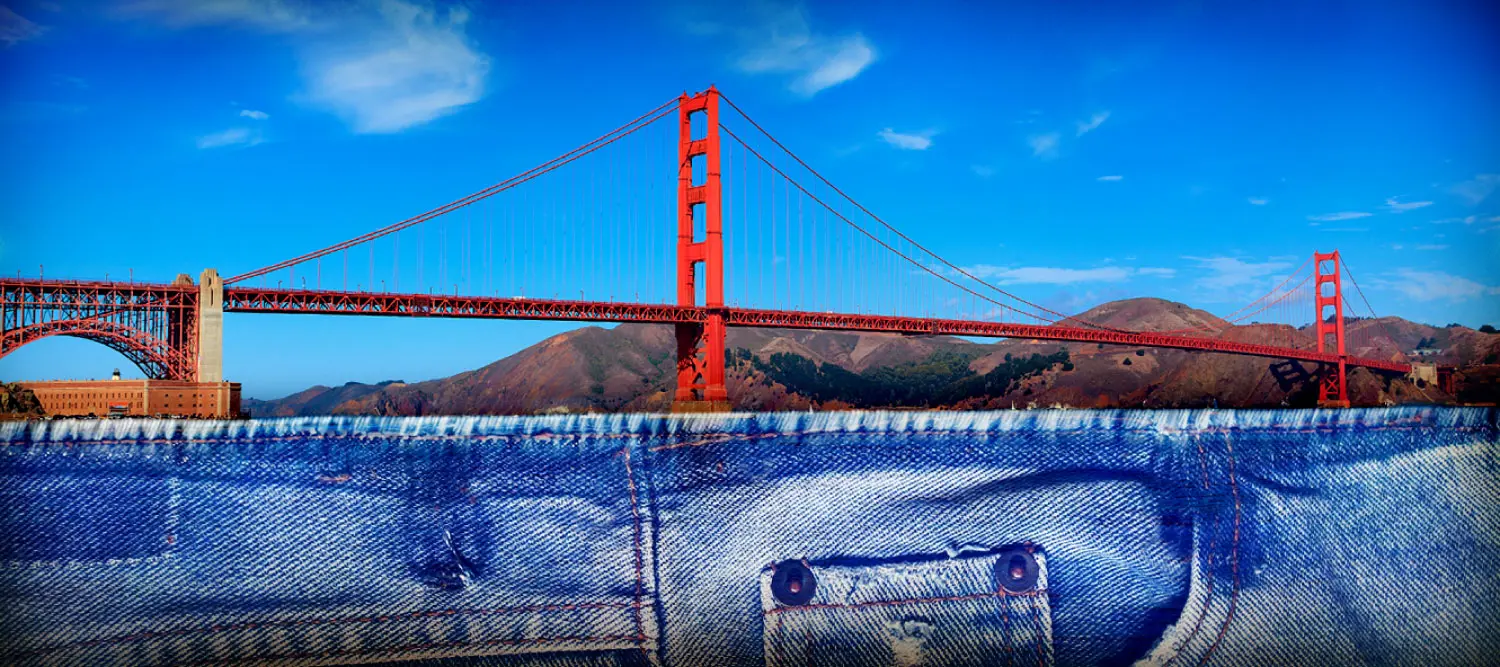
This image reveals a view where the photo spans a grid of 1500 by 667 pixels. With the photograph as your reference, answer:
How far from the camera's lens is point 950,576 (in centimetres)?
162

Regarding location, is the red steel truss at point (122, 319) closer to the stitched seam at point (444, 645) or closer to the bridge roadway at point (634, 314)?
the bridge roadway at point (634, 314)

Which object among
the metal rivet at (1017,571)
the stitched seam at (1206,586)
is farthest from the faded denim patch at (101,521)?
the stitched seam at (1206,586)

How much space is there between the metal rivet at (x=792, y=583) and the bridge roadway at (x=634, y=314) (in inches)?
1329

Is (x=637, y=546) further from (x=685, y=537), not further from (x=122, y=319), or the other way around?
(x=122, y=319)

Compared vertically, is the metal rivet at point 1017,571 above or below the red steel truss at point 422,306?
below

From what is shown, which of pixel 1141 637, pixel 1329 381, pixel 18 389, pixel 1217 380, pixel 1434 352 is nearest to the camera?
pixel 1141 637

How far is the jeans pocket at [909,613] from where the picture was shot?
1584 millimetres

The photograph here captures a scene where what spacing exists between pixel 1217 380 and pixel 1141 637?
204 ft

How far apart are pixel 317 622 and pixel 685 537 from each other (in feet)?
Result: 2.02

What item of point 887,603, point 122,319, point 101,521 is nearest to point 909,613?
point 887,603

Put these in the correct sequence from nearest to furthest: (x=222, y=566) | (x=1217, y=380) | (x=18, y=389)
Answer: (x=222, y=566) → (x=18, y=389) → (x=1217, y=380)

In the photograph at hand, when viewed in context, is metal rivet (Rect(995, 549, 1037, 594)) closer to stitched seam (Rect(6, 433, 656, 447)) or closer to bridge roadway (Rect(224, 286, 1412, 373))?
stitched seam (Rect(6, 433, 656, 447))

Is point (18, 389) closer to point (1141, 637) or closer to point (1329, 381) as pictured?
point (1141, 637)


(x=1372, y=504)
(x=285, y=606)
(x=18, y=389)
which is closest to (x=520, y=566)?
(x=285, y=606)
